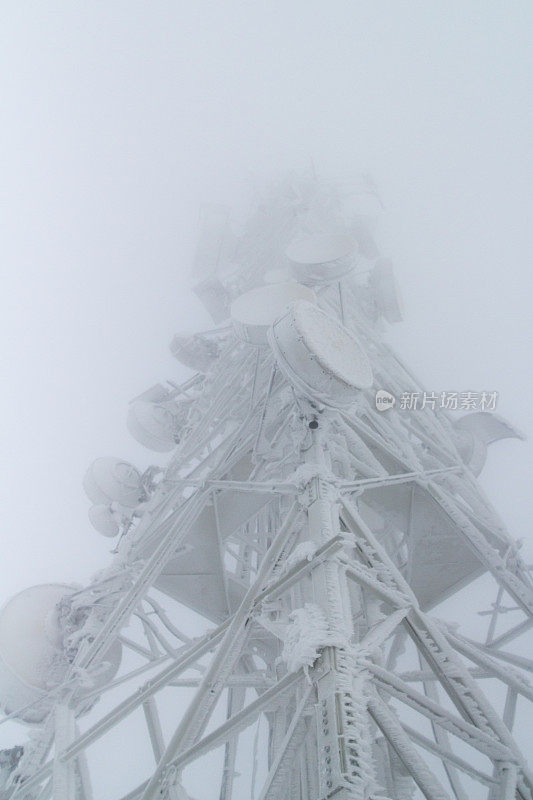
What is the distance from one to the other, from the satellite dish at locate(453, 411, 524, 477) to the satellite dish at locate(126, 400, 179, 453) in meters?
6.65

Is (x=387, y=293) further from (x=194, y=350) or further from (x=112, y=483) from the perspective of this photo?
(x=112, y=483)

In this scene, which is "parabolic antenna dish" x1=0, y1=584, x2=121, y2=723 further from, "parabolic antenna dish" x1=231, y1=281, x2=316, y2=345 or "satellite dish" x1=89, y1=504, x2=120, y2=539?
"parabolic antenna dish" x1=231, y1=281, x2=316, y2=345

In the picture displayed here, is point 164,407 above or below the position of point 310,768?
above

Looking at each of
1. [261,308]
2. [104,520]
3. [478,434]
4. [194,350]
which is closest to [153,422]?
[194,350]

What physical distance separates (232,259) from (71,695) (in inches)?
580

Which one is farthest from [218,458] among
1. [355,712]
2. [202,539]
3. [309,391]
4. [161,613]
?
[355,712]

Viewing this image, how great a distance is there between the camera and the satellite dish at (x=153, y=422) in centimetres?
1351

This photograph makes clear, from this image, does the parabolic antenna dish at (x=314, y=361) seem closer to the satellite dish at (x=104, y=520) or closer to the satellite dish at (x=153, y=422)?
the satellite dish at (x=104, y=520)

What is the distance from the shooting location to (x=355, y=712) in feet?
9.86

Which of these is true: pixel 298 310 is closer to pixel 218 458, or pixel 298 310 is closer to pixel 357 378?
pixel 357 378

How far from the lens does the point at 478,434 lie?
11.1m

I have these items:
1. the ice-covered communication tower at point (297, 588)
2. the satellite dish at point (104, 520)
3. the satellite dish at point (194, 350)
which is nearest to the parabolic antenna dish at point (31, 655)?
the ice-covered communication tower at point (297, 588)

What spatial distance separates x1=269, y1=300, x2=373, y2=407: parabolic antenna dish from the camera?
5.73 meters

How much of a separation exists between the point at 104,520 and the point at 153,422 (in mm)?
3356
